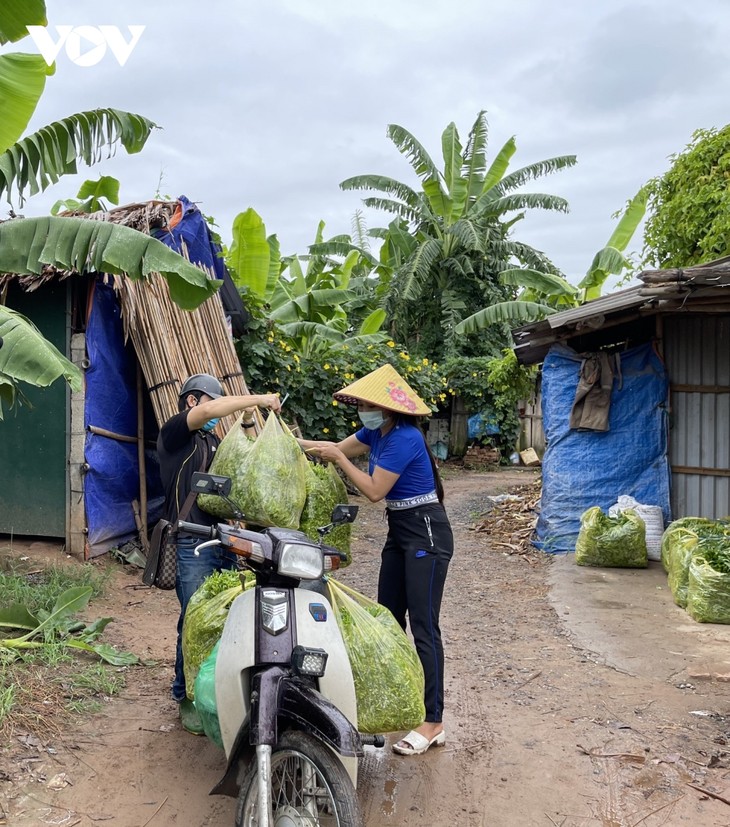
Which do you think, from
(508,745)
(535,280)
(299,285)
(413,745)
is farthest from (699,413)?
(299,285)

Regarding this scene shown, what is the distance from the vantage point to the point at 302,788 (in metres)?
2.66

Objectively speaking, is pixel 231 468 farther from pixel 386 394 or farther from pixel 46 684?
pixel 46 684

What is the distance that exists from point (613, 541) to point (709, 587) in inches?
76.8

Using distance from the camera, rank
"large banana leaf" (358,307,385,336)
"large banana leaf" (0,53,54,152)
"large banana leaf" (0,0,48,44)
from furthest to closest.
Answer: "large banana leaf" (358,307,385,336)
"large banana leaf" (0,53,54,152)
"large banana leaf" (0,0,48,44)

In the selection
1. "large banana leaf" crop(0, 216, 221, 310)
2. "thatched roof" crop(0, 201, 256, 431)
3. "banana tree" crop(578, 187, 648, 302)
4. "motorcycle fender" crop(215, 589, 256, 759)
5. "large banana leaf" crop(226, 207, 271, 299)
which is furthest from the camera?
"banana tree" crop(578, 187, 648, 302)

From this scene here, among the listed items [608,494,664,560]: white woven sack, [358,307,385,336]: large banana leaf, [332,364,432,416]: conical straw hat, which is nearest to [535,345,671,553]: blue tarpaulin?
[608,494,664,560]: white woven sack

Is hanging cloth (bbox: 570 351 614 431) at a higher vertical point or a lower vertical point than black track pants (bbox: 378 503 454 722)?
higher

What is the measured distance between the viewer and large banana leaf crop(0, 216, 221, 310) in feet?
17.6

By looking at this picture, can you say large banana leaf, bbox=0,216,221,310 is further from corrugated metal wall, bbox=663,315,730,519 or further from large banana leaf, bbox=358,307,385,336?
large banana leaf, bbox=358,307,385,336

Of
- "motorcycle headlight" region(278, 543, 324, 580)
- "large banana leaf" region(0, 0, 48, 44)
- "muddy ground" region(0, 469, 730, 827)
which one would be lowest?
"muddy ground" region(0, 469, 730, 827)

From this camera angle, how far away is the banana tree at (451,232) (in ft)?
59.7

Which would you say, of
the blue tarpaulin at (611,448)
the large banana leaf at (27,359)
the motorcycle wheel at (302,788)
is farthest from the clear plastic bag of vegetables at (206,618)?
the blue tarpaulin at (611,448)

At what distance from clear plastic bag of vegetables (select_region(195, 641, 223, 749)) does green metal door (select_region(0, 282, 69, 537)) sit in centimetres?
451

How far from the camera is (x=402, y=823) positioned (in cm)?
312
